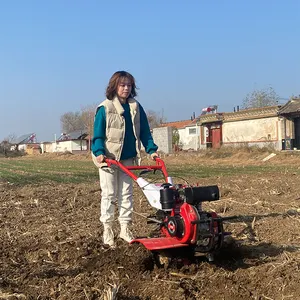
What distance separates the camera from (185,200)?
4.08 meters

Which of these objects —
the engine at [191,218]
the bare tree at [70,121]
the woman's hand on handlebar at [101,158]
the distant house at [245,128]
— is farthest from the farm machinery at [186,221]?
the bare tree at [70,121]

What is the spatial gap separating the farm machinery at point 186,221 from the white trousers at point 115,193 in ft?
2.70

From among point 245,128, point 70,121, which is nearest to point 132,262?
point 245,128

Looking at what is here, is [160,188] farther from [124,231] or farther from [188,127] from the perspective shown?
[188,127]

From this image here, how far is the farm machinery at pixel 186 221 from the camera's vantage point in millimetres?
3879

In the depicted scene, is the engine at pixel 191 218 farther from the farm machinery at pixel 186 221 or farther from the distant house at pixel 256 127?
the distant house at pixel 256 127

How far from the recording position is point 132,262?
410 centimetres

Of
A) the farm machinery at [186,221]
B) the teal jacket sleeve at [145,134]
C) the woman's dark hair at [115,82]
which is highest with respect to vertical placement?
the woman's dark hair at [115,82]

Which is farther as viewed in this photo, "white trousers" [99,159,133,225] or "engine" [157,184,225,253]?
"white trousers" [99,159,133,225]

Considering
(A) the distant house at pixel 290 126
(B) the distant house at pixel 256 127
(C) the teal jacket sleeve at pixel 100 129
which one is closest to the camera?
(C) the teal jacket sleeve at pixel 100 129

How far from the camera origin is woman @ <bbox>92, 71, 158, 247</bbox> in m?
5.02

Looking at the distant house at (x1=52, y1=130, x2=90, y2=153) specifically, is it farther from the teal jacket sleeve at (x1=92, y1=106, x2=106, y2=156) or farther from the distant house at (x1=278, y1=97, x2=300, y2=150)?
the teal jacket sleeve at (x1=92, y1=106, x2=106, y2=156)

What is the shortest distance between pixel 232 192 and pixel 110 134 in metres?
5.71

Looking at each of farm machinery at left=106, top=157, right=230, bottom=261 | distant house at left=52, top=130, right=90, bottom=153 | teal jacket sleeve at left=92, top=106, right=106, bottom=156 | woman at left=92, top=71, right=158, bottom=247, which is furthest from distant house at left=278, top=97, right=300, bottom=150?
distant house at left=52, top=130, right=90, bottom=153
